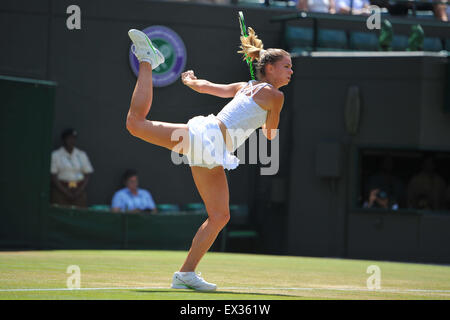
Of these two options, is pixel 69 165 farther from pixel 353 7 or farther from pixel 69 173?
pixel 353 7

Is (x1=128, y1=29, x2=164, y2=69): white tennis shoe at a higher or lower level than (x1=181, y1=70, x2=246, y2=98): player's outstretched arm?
higher

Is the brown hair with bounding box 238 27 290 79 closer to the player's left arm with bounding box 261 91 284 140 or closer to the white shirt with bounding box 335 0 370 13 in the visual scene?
the player's left arm with bounding box 261 91 284 140

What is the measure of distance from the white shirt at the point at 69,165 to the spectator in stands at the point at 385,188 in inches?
196

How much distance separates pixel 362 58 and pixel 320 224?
305 centimetres

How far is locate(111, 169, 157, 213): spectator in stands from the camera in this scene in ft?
44.3

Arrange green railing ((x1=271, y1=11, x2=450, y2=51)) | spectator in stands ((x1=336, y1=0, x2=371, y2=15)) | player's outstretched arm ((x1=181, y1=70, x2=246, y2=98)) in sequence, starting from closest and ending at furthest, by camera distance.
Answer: player's outstretched arm ((x1=181, y1=70, x2=246, y2=98))
green railing ((x1=271, y1=11, x2=450, y2=51))
spectator in stands ((x1=336, y1=0, x2=371, y2=15))

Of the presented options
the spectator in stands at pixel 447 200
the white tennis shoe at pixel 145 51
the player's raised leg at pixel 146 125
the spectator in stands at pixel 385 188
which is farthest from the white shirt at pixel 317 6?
the player's raised leg at pixel 146 125

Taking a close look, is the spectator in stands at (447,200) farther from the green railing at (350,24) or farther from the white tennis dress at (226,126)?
the white tennis dress at (226,126)

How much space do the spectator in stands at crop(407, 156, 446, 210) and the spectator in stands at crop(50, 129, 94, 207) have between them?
18.6 feet

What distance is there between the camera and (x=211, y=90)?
654cm

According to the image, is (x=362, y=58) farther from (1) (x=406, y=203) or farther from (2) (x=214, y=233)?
(2) (x=214, y=233)

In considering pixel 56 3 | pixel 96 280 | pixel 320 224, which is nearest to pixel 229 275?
pixel 96 280

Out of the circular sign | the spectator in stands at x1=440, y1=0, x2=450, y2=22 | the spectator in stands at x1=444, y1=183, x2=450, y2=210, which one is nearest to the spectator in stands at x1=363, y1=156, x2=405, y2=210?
the spectator in stands at x1=444, y1=183, x2=450, y2=210

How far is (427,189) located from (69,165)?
6.27 m
